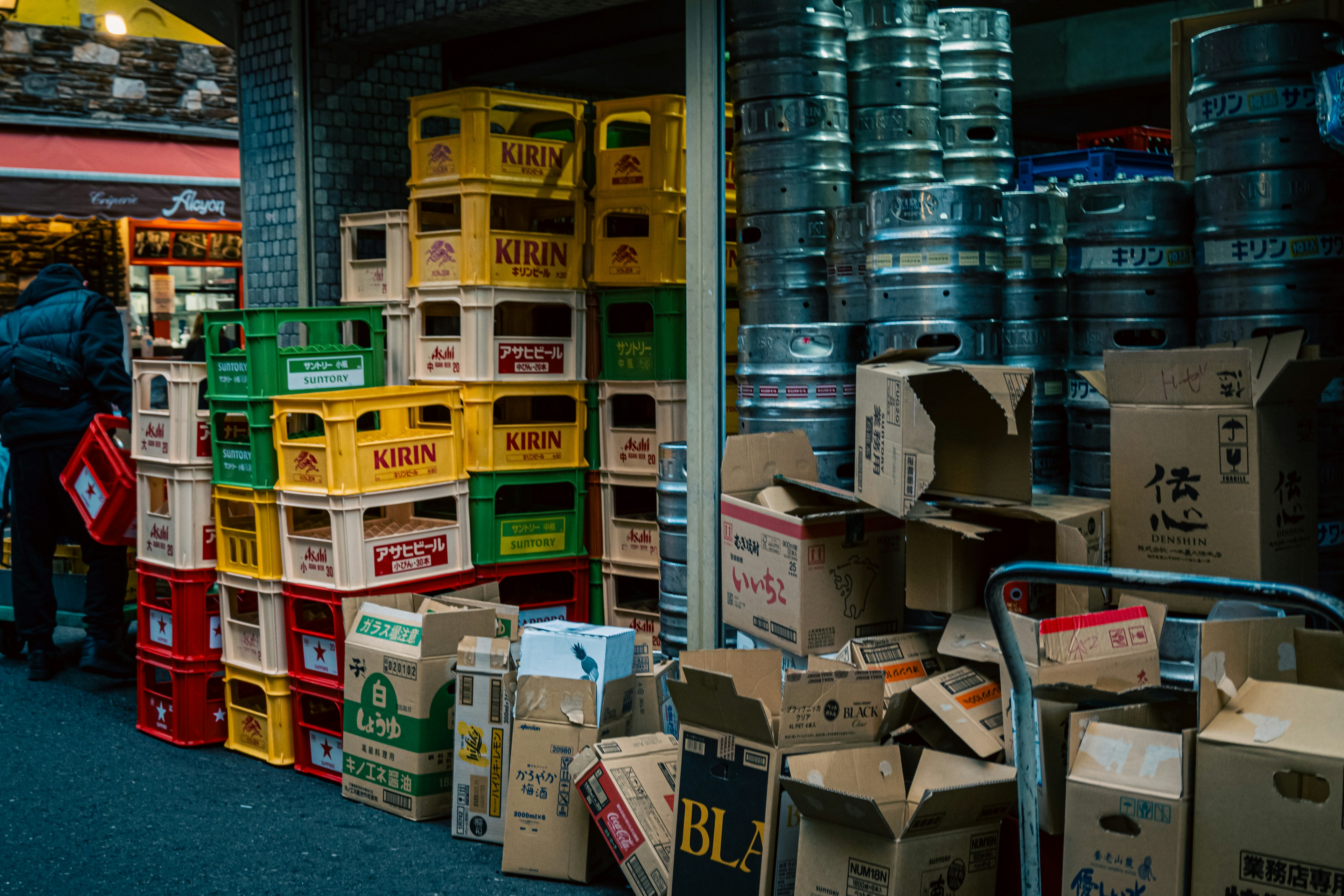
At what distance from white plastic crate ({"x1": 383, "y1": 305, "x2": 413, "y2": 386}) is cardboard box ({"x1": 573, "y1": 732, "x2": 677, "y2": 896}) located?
2.51 metres

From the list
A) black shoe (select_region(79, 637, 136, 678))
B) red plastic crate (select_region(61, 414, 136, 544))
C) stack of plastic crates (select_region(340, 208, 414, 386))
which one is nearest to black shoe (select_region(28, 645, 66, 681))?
black shoe (select_region(79, 637, 136, 678))

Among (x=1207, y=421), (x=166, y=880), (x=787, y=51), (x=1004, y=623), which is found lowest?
(x=166, y=880)

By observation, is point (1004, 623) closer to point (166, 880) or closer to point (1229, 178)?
point (1229, 178)

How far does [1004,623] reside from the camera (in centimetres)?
254

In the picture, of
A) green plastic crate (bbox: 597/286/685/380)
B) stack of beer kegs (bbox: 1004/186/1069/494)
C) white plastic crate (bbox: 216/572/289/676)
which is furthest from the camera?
green plastic crate (bbox: 597/286/685/380)

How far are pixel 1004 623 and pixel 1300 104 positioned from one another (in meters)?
2.17

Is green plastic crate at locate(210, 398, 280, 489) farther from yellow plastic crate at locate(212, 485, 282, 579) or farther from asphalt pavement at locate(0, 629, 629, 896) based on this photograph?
asphalt pavement at locate(0, 629, 629, 896)

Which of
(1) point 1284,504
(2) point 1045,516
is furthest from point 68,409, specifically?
(1) point 1284,504

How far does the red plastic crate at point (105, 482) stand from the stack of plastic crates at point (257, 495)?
62 centimetres

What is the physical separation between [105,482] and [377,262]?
64.3 inches

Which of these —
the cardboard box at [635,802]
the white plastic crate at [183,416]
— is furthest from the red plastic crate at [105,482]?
the cardboard box at [635,802]

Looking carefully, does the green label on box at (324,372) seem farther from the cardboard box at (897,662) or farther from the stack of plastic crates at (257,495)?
the cardboard box at (897,662)

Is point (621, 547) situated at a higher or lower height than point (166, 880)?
higher

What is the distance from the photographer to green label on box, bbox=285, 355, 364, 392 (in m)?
5.36
